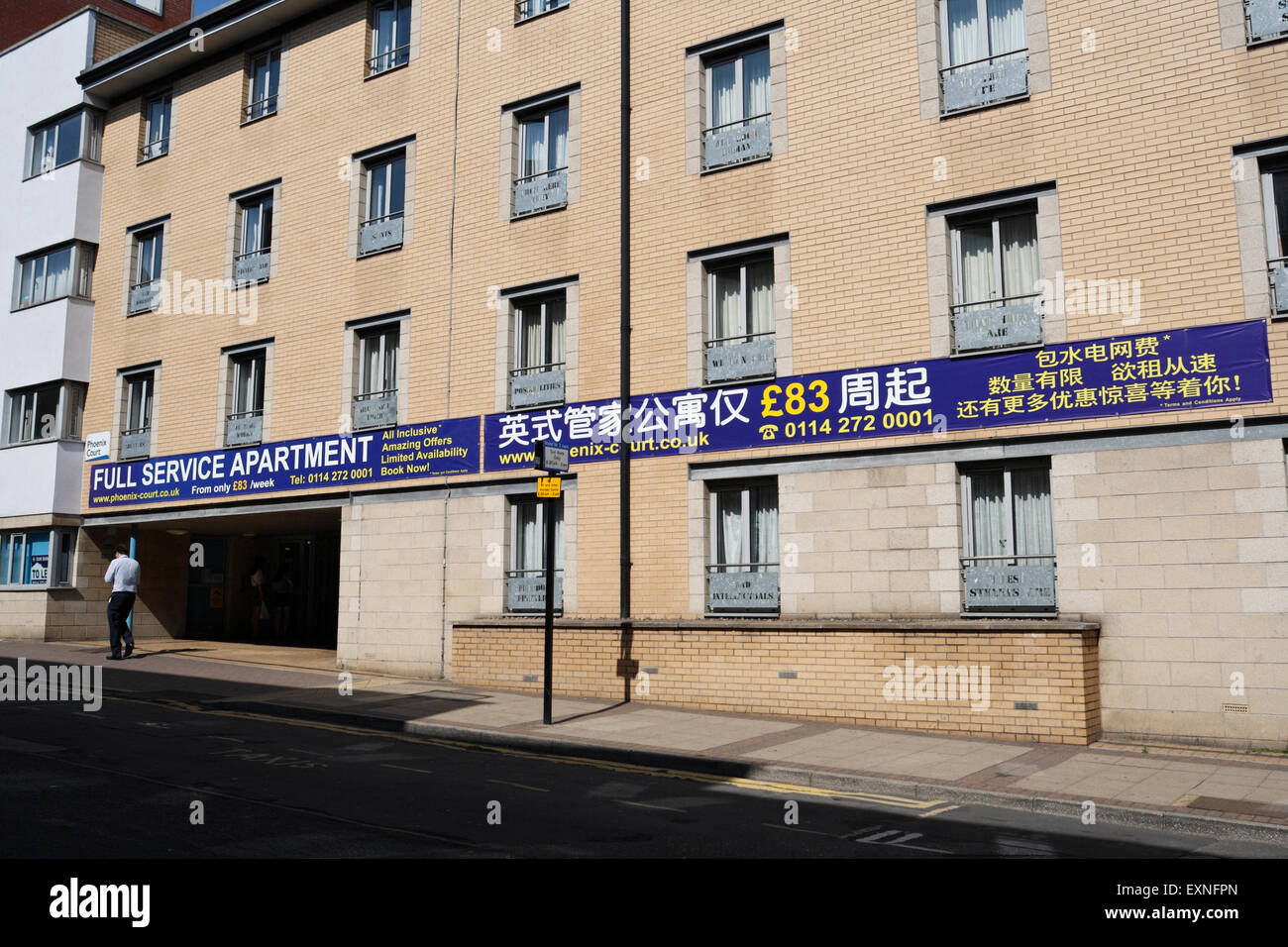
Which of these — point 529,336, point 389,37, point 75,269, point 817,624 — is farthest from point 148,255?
point 817,624

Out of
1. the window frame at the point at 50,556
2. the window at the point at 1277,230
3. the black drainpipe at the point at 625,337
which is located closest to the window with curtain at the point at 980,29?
the window at the point at 1277,230

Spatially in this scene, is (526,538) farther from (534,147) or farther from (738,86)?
(738,86)

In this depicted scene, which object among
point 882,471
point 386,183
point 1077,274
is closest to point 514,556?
point 882,471

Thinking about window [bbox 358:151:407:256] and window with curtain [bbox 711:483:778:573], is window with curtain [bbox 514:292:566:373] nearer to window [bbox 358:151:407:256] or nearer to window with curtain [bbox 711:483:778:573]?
window [bbox 358:151:407:256]

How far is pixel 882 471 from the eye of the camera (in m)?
13.3

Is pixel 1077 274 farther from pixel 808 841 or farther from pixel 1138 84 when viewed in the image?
pixel 808 841

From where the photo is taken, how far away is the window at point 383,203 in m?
18.9

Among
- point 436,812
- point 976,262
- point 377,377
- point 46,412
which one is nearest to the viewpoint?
point 436,812

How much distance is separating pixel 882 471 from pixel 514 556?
249 inches

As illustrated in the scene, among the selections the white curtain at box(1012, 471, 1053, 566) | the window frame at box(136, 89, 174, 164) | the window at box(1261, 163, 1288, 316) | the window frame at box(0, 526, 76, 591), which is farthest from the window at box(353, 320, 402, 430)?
the window at box(1261, 163, 1288, 316)

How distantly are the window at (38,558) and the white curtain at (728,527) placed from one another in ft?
51.5

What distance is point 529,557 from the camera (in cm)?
1662

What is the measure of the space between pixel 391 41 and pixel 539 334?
7.20 m

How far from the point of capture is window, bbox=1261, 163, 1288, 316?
37.0 feet
